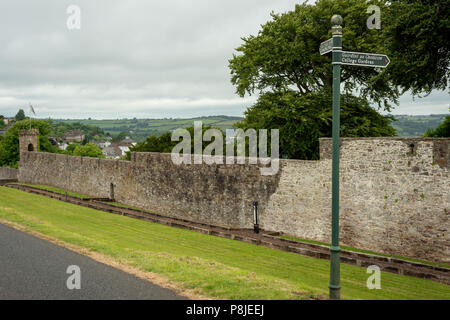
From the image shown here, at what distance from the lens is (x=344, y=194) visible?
627 inches

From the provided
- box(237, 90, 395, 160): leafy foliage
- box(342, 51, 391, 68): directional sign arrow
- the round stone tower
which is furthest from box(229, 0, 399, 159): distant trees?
the round stone tower

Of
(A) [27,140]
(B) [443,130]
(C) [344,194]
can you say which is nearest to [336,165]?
(C) [344,194]

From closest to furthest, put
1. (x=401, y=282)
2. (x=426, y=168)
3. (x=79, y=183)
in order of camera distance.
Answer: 1. (x=401, y=282)
2. (x=426, y=168)
3. (x=79, y=183)

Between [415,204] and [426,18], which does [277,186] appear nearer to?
[415,204]

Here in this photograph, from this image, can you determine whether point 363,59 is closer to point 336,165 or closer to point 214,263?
point 336,165

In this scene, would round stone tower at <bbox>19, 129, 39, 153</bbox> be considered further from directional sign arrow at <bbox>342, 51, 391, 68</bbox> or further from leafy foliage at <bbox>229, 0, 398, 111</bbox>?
directional sign arrow at <bbox>342, 51, 391, 68</bbox>

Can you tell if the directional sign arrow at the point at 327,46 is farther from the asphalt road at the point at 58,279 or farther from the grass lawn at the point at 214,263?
the asphalt road at the point at 58,279

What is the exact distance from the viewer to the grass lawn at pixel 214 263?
7.55m

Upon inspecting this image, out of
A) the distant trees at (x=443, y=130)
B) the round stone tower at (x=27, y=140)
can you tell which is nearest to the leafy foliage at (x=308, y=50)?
the distant trees at (x=443, y=130)

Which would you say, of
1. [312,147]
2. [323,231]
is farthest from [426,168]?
[312,147]

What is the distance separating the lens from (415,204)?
13961mm

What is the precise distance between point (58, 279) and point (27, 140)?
39.6 m

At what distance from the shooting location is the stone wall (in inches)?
536
